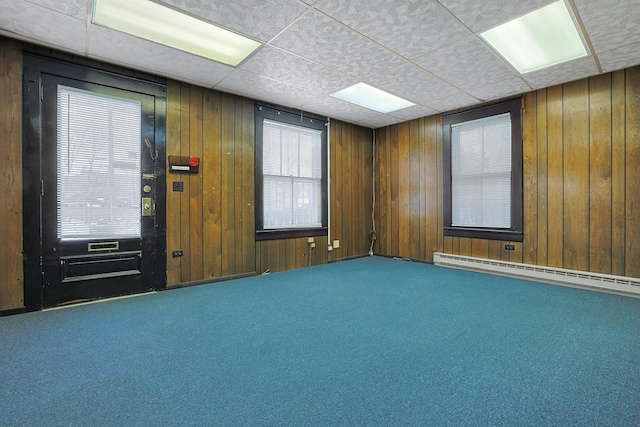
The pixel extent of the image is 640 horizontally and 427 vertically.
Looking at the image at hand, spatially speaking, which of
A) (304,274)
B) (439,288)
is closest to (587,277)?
(439,288)

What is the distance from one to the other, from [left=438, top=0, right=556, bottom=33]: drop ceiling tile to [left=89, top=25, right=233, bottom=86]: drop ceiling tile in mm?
2186

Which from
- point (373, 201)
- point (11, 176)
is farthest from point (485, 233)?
point (11, 176)

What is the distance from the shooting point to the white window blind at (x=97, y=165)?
2797 mm

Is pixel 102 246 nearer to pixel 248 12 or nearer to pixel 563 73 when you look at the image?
pixel 248 12

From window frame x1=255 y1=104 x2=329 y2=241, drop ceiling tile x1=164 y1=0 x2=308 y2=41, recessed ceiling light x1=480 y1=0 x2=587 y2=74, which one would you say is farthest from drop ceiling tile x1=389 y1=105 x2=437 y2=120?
drop ceiling tile x1=164 y1=0 x2=308 y2=41

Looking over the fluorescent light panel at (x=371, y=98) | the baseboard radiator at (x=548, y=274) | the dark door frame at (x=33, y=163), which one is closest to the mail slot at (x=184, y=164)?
the dark door frame at (x=33, y=163)

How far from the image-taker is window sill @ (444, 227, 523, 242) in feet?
12.8

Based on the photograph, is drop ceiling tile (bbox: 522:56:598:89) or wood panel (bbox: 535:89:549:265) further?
wood panel (bbox: 535:89:549:265)

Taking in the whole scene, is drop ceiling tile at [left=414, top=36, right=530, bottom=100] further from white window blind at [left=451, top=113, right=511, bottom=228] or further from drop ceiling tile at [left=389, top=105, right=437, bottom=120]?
drop ceiling tile at [left=389, top=105, right=437, bottom=120]

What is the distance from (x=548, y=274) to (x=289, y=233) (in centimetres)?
340

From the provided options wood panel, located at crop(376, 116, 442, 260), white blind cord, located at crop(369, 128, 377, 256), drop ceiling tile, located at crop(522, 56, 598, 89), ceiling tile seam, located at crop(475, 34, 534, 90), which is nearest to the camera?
ceiling tile seam, located at crop(475, 34, 534, 90)

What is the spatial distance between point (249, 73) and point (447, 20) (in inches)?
78.7

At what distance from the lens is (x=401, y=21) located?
2293 millimetres

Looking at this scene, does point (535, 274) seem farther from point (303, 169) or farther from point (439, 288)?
point (303, 169)
